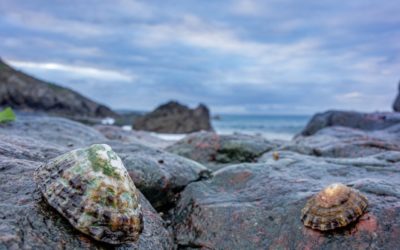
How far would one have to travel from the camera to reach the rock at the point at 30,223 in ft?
8.04

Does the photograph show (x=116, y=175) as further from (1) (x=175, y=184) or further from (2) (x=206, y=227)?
(1) (x=175, y=184)

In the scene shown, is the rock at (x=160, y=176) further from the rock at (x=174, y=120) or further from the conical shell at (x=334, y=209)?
the rock at (x=174, y=120)

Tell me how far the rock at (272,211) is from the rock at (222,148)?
2.53m

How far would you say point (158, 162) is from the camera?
15.9 feet

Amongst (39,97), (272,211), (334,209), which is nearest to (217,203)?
(272,211)

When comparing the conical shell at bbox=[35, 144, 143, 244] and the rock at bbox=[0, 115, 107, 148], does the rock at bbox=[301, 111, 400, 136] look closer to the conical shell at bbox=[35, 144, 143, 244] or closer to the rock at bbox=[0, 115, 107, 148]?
the rock at bbox=[0, 115, 107, 148]

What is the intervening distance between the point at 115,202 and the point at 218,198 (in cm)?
184

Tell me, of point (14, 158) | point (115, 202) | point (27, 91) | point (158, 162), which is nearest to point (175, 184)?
point (158, 162)

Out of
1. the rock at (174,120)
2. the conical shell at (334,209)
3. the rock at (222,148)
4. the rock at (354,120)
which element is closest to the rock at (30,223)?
the conical shell at (334,209)

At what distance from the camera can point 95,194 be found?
8.41 ft

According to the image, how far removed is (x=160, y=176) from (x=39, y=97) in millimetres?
74434

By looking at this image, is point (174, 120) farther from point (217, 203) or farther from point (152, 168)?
point (217, 203)

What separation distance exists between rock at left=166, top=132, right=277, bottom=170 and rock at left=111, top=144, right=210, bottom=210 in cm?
261

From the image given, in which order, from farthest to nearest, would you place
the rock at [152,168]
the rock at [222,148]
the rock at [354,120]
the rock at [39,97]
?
1. the rock at [39,97]
2. the rock at [354,120]
3. the rock at [222,148]
4. the rock at [152,168]
